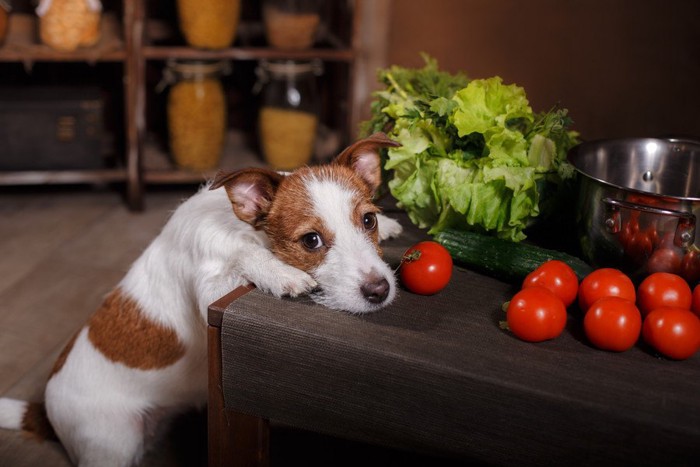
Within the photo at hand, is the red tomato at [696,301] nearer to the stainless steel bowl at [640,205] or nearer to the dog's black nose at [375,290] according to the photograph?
the stainless steel bowl at [640,205]

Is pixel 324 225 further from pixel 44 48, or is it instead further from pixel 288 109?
pixel 44 48

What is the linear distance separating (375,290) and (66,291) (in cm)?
172

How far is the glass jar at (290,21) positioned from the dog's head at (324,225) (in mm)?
1957

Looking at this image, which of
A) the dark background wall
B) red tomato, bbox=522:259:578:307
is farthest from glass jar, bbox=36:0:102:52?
red tomato, bbox=522:259:578:307

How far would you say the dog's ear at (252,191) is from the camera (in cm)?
151

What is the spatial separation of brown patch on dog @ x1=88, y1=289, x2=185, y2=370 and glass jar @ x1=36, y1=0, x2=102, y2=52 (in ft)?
6.11

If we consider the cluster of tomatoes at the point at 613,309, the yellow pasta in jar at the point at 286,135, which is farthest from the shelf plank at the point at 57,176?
the cluster of tomatoes at the point at 613,309

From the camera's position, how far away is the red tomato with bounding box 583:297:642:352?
4.46 ft

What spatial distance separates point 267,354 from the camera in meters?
1.45

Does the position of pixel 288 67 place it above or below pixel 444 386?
above

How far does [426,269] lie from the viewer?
1.55 metres

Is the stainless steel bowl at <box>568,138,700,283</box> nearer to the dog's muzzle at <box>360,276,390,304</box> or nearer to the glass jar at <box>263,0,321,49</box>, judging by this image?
the dog's muzzle at <box>360,276,390,304</box>

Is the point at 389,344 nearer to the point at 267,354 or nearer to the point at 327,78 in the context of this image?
the point at 267,354

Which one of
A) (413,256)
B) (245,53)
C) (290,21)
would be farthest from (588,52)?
(413,256)
